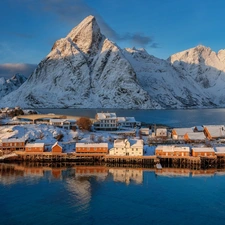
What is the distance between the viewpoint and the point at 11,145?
45.6m

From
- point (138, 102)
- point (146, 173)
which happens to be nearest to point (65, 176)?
point (146, 173)

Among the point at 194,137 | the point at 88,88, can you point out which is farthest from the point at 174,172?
the point at 88,88

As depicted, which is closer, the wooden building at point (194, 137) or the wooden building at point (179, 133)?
the wooden building at point (194, 137)

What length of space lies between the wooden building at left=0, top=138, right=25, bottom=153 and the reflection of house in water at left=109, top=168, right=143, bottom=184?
46.6 ft

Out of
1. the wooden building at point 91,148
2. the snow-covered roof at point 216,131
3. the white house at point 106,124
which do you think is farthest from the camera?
the white house at point 106,124

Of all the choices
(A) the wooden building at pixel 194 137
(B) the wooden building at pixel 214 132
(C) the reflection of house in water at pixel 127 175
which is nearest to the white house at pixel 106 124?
(A) the wooden building at pixel 194 137

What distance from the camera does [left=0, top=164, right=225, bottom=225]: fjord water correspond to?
963 inches

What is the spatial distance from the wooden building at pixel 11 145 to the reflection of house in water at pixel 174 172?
1917 cm

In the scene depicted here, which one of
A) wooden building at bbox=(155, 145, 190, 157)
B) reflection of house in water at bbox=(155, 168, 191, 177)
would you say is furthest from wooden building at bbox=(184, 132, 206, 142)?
reflection of house in water at bbox=(155, 168, 191, 177)

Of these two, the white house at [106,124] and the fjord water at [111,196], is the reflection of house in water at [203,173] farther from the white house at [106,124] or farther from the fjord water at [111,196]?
the white house at [106,124]

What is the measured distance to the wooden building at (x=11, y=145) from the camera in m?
45.3

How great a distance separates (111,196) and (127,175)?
7.23 meters

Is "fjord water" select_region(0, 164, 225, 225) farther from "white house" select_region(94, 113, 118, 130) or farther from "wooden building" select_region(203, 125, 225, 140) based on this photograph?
"white house" select_region(94, 113, 118, 130)

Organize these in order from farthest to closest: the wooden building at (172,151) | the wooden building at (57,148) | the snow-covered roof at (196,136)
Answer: the snow-covered roof at (196,136), the wooden building at (57,148), the wooden building at (172,151)
